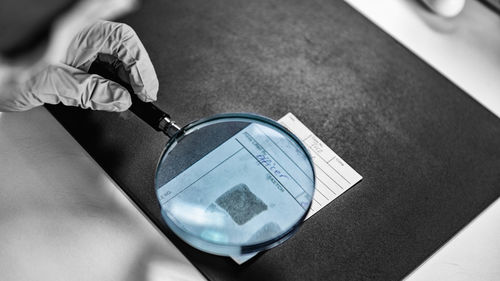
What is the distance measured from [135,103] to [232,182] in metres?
0.29

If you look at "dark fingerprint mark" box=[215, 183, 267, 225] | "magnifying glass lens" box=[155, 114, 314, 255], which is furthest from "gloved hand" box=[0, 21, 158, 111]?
"dark fingerprint mark" box=[215, 183, 267, 225]

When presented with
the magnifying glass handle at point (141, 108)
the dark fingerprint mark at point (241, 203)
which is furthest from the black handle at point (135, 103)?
the dark fingerprint mark at point (241, 203)

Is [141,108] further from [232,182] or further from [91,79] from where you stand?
[232,182]

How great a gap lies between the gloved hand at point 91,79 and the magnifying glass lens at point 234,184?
0.67 feet

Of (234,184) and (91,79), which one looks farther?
(91,79)

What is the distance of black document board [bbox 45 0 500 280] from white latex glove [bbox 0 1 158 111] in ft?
0.28

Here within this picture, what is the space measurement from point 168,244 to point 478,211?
650 mm

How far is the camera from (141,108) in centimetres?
115

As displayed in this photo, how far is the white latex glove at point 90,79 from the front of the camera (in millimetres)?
1134

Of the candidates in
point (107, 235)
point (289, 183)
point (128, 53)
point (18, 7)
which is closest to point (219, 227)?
point (289, 183)

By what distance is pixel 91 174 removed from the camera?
1200 mm

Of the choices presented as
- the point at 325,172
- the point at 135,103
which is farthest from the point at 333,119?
the point at 135,103

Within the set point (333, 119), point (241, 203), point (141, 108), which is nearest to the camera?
point (241, 203)

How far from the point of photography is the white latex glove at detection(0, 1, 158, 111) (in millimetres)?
1134
